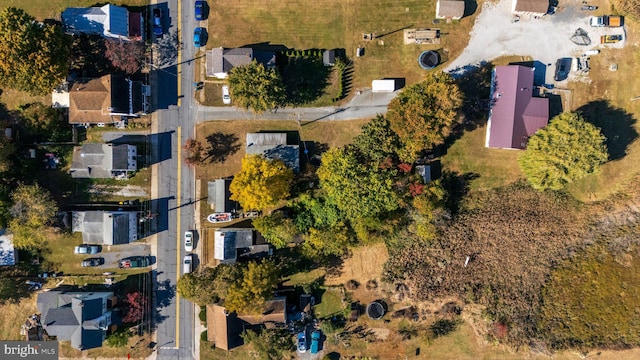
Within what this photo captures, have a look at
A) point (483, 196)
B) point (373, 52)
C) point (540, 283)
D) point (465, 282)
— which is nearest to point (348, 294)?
point (465, 282)

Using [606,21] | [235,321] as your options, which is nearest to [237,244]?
[235,321]

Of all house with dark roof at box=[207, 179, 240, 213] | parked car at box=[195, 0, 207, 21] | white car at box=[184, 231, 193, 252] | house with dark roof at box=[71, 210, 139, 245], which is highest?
parked car at box=[195, 0, 207, 21]

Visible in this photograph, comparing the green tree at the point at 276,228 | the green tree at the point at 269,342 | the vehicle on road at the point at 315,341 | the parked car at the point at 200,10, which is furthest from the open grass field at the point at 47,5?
the vehicle on road at the point at 315,341

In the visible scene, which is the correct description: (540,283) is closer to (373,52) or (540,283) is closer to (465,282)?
(465,282)

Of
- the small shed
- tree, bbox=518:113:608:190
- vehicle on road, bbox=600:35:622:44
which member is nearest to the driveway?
vehicle on road, bbox=600:35:622:44

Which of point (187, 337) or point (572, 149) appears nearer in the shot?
point (572, 149)

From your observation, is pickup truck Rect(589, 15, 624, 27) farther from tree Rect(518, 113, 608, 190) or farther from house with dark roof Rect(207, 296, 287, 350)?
house with dark roof Rect(207, 296, 287, 350)
